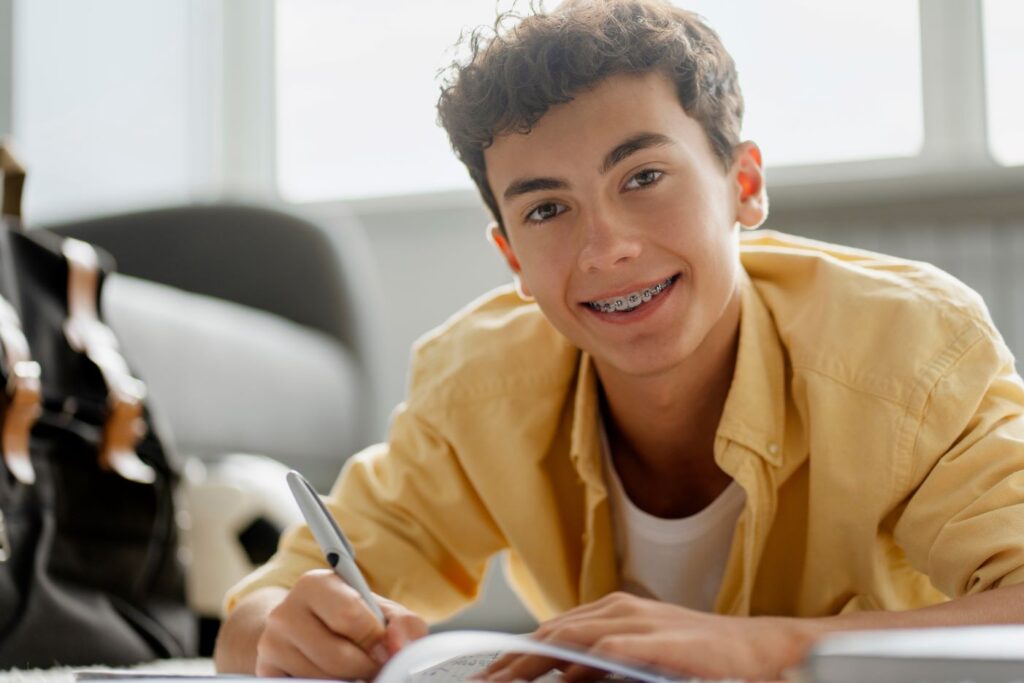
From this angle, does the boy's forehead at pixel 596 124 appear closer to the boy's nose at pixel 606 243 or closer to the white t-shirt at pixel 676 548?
the boy's nose at pixel 606 243

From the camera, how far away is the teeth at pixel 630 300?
90 cm

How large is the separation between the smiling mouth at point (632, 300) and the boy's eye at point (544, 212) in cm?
7

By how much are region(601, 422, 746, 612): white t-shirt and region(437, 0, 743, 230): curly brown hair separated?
28cm

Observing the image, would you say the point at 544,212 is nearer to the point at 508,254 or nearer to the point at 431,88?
the point at 508,254

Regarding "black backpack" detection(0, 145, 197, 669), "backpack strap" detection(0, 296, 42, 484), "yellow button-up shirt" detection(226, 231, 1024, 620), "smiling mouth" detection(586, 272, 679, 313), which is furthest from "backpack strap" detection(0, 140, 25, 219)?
"smiling mouth" detection(586, 272, 679, 313)

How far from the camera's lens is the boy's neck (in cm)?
99

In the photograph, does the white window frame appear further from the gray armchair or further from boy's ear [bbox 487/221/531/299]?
boy's ear [bbox 487/221/531/299]

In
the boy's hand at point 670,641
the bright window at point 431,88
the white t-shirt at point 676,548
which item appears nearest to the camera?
the boy's hand at point 670,641

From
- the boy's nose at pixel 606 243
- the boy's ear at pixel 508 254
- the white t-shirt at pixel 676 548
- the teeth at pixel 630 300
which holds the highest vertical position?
the boy's nose at pixel 606 243

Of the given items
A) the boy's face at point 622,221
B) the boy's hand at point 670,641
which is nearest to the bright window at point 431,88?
the boy's face at point 622,221

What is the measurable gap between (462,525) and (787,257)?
0.37 metres

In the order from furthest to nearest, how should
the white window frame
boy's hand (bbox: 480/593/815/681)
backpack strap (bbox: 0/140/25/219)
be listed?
1. the white window frame
2. backpack strap (bbox: 0/140/25/219)
3. boy's hand (bbox: 480/593/815/681)

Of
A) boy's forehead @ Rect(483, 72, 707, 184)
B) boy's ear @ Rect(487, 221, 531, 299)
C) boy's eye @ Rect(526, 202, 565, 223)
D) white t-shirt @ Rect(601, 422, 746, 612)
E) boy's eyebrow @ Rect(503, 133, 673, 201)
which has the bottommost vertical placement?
white t-shirt @ Rect(601, 422, 746, 612)

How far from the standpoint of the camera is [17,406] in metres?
1.08
